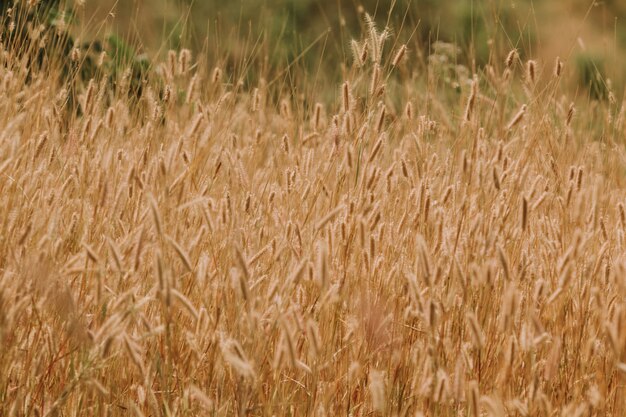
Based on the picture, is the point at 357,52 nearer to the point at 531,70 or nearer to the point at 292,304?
the point at 531,70

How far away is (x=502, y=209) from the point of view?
1.63 m

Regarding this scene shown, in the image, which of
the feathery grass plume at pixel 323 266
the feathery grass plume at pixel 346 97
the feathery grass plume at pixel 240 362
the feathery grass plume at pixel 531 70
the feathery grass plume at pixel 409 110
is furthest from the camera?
the feathery grass plume at pixel 409 110

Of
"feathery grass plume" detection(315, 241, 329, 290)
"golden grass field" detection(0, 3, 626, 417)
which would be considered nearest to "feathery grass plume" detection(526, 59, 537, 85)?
"golden grass field" detection(0, 3, 626, 417)

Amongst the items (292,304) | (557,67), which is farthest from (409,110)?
(292,304)

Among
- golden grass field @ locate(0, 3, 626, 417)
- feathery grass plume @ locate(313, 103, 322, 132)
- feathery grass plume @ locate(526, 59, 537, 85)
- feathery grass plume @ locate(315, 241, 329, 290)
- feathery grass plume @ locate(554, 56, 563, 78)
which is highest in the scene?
feathery grass plume @ locate(554, 56, 563, 78)

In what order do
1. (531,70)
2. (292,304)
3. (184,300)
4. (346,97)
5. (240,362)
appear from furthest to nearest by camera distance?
(531,70), (346,97), (292,304), (184,300), (240,362)

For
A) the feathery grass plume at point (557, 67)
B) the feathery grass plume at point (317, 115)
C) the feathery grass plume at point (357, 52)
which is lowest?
the feathery grass plume at point (317, 115)

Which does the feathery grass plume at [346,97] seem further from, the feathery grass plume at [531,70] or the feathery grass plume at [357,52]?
the feathery grass plume at [531,70]

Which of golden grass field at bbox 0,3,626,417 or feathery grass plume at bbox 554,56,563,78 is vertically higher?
feathery grass plume at bbox 554,56,563,78

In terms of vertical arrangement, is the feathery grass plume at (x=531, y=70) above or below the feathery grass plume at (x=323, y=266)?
above

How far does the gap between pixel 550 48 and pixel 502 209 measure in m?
4.87

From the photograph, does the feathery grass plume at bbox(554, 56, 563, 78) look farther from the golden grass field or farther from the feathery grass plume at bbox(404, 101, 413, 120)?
the feathery grass plume at bbox(404, 101, 413, 120)

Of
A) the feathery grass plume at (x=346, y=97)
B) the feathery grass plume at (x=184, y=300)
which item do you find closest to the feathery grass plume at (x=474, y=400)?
the feathery grass plume at (x=184, y=300)

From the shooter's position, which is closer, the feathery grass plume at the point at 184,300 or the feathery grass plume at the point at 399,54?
the feathery grass plume at the point at 184,300
